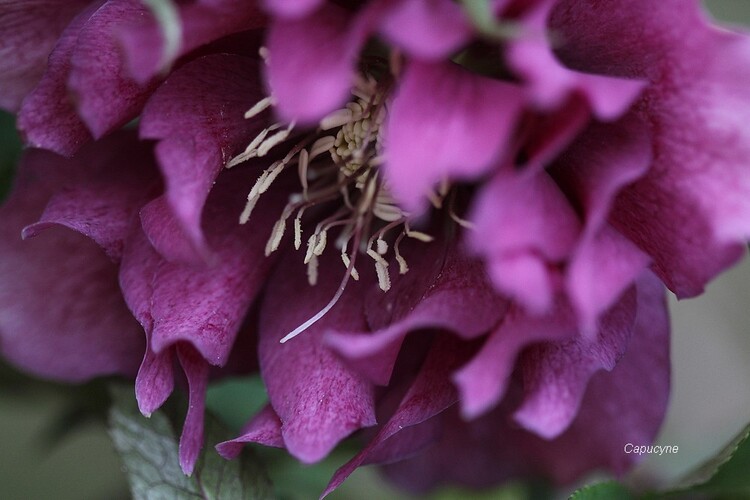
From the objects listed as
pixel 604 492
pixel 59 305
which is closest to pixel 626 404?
pixel 604 492

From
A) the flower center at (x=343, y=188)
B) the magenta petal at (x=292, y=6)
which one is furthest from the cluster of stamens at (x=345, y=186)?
the magenta petal at (x=292, y=6)

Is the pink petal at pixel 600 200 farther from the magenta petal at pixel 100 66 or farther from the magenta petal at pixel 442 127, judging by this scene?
the magenta petal at pixel 100 66

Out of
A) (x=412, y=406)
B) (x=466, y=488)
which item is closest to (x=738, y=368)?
(x=466, y=488)

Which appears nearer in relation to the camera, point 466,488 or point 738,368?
point 466,488

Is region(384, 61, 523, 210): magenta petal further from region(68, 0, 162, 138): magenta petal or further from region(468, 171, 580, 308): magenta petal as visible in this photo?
region(68, 0, 162, 138): magenta petal

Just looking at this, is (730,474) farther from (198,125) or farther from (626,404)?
(198,125)

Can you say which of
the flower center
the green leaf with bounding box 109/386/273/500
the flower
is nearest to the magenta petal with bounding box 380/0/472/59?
the flower

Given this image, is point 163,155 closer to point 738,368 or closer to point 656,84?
point 656,84
